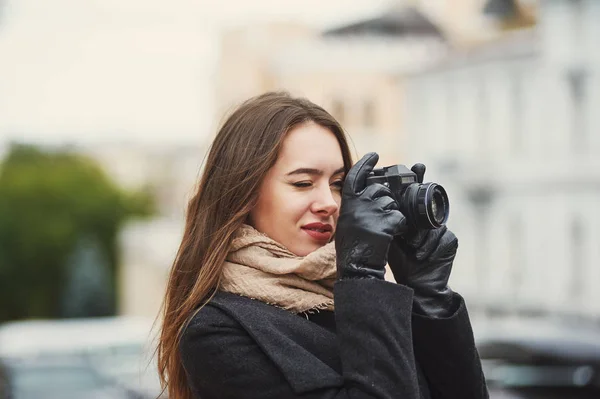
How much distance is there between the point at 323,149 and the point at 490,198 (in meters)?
29.2

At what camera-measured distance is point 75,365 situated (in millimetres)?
11508

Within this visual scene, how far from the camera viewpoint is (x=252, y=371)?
7.67 feet

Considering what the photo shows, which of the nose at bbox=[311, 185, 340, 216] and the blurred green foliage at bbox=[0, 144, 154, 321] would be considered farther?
the blurred green foliage at bbox=[0, 144, 154, 321]

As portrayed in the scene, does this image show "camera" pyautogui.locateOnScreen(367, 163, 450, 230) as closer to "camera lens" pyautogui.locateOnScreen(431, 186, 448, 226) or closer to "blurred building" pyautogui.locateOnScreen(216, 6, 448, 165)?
"camera lens" pyautogui.locateOnScreen(431, 186, 448, 226)

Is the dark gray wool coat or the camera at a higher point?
the camera

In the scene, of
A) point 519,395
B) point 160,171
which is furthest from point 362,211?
point 160,171

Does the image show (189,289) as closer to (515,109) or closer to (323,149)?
(323,149)

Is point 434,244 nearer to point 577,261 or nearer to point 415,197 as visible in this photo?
point 415,197

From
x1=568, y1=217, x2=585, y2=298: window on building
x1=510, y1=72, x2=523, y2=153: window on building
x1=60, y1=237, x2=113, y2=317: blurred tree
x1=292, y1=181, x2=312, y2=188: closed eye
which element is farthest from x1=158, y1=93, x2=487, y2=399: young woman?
x1=60, y1=237, x2=113, y2=317: blurred tree

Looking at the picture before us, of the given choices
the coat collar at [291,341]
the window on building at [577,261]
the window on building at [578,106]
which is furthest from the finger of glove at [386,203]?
the window on building at [577,261]

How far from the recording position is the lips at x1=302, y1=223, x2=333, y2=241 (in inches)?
99.2

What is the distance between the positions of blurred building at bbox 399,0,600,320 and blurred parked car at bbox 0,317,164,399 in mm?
14991

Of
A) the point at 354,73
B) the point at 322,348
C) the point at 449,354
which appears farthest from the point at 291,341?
the point at 354,73

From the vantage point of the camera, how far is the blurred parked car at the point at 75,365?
33.7 ft
